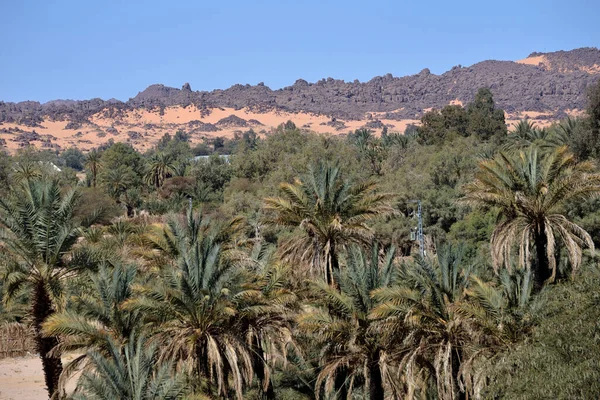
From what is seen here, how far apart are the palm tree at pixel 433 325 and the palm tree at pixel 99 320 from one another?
5.35 metres

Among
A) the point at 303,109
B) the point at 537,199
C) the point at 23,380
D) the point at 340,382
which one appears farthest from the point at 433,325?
the point at 303,109

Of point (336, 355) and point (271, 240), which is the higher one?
point (336, 355)

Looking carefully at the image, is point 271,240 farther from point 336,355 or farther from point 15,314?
point 336,355

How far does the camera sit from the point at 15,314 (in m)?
27.2

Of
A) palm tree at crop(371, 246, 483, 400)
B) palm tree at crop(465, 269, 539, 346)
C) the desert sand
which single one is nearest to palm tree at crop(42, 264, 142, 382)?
palm tree at crop(371, 246, 483, 400)

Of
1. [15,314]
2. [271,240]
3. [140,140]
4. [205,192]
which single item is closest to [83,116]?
[140,140]

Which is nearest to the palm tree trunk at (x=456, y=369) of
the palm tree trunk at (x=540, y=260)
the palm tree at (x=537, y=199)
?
the palm tree at (x=537, y=199)

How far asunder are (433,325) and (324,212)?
5043 mm

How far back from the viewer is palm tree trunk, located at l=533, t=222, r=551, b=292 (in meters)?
18.6

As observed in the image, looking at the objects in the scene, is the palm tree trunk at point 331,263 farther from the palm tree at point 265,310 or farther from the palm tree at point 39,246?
the palm tree at point 39,246

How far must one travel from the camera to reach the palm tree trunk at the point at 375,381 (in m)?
16.1

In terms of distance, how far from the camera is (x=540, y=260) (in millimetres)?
18875

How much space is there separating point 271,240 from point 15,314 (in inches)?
942

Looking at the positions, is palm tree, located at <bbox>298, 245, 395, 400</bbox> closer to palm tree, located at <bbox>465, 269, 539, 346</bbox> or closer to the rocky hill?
palm tree, located at <bbox>465, 269, 539, 346</bbox>
